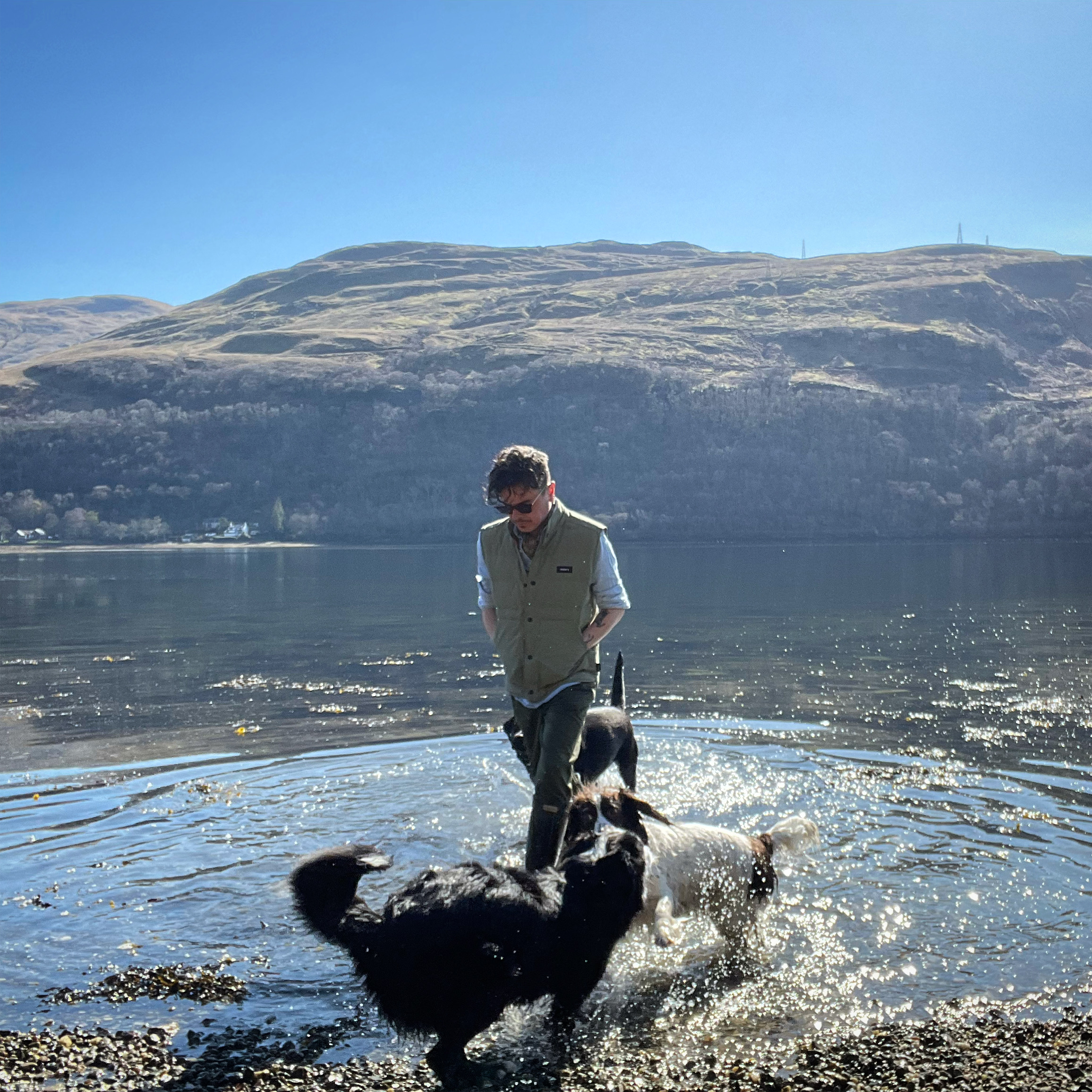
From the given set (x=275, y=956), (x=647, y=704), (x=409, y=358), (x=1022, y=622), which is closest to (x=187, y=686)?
(x=647, y=704)

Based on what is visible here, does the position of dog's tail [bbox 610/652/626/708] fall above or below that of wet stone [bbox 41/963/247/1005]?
above

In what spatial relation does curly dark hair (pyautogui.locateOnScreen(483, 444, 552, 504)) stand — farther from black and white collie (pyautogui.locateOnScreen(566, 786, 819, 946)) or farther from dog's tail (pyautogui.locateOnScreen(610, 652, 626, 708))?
dog's tail (pyautogui.locateOnScreen(610, 652, 626, 708))

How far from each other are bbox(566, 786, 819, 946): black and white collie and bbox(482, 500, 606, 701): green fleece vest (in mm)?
793

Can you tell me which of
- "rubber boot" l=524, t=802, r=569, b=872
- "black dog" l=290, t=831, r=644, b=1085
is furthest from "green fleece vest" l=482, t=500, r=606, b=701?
"black dog" l=290, t=831, r=644, b=1085

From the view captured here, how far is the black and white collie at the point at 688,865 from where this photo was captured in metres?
6.09

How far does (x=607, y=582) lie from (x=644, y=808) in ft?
4.65

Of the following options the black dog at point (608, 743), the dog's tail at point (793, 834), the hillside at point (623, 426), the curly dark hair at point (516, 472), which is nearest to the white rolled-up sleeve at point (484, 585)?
the curly dark hair at point (516, 472)

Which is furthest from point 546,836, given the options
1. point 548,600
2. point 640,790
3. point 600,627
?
point 640,790

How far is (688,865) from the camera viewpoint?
6.32 metres

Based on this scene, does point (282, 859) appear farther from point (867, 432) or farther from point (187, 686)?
point (867, 432)

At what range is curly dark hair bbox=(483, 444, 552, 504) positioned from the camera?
19.9ft

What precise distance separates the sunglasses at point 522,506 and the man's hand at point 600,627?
0.84 metres

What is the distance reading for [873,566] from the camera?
181ft

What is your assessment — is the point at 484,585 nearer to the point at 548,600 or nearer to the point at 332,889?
the point at 548,600
